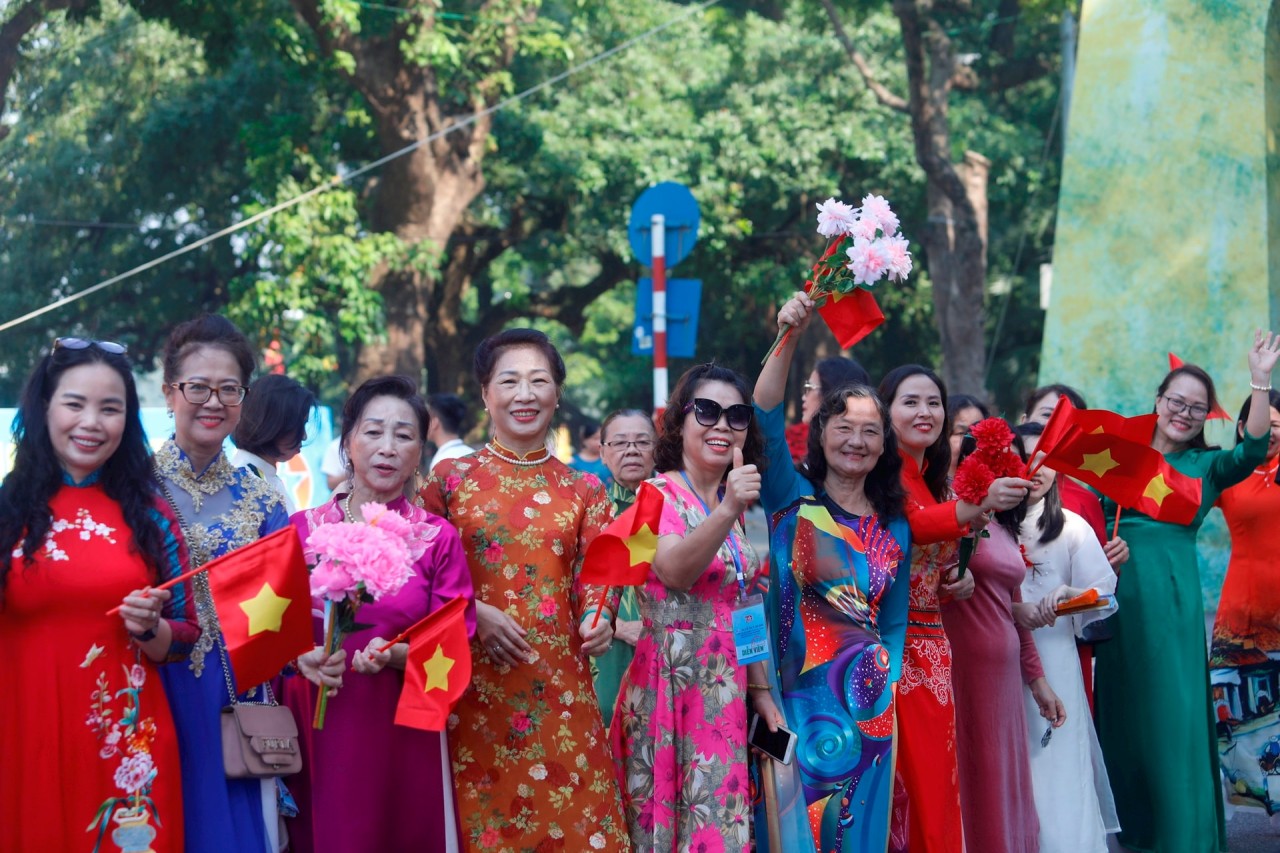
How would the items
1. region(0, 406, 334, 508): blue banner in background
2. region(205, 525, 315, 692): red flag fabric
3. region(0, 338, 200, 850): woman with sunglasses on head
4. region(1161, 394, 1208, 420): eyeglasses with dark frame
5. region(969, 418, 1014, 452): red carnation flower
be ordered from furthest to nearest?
1. region(0, 406, 334, 508): blue banner in background
2. region(1161, 394, 1208, 420): eyeglasses with dark frame
3. region(969, 418, 1014, 452): red carnation flower
4. region(205, 525, 315, 692): red flag fabric
5. region(0, 338, 200, 850): woman with sunglasses on head

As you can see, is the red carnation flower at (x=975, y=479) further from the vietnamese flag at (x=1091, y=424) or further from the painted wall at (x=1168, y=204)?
the painted wall at (x=1168, y=204)

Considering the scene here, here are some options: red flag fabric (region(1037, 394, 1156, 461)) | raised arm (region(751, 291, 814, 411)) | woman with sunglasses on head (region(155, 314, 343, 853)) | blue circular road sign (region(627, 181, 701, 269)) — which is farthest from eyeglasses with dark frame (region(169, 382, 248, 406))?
blue circular road sign (region(627, 181, 701, 269))

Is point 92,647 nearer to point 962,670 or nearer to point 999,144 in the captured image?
point 962,670

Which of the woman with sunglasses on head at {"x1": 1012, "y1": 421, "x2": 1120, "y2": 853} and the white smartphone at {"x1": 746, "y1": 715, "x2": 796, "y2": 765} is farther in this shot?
the woman with sunglasses on head at {"x1": 1012, "y1": 421, "x2": 1120, "y2": 853}

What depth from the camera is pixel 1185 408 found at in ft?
18.9

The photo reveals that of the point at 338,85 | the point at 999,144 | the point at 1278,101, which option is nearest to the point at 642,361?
the point at 999,144

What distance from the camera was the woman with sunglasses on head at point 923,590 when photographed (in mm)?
4309

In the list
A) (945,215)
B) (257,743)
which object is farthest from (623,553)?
(945,215)

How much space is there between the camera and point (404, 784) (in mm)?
3680

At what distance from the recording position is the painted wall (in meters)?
9.15

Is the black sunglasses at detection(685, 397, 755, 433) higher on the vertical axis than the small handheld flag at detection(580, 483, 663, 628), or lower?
higher

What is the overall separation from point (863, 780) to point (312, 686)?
1655mm

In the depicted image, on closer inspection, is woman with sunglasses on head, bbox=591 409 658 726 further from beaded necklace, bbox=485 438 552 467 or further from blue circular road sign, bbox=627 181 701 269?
blue circular road sign, bbox=627 181 701 269

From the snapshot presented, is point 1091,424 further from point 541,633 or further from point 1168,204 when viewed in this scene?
point 1168,204
